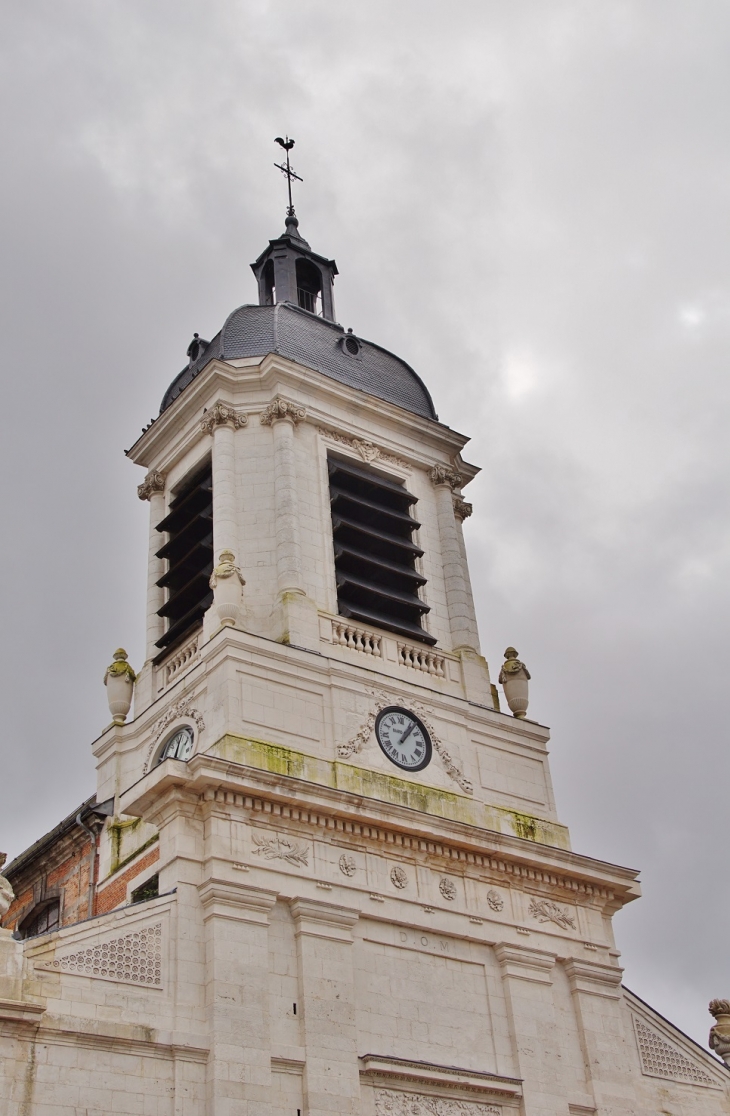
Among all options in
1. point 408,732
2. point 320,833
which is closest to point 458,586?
point 408,732

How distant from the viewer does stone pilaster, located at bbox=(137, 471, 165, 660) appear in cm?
2820

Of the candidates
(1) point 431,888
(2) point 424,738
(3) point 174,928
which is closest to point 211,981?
(3) point 174,928

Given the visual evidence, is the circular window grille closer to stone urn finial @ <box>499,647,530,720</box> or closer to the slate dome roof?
stone urn finial @ <box>499,647,530,720</box>

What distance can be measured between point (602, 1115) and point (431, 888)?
174 inches

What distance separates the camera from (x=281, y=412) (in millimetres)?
28641

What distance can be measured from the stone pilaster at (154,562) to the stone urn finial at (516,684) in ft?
21.8

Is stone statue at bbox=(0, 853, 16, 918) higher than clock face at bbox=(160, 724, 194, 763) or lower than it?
lower

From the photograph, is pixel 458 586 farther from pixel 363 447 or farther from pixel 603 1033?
pixel 603 1033

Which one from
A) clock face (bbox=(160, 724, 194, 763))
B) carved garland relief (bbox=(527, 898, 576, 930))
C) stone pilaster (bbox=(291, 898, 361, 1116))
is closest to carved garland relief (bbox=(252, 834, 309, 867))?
stone pilaster (bbox=(291, 898, 361, 1116))

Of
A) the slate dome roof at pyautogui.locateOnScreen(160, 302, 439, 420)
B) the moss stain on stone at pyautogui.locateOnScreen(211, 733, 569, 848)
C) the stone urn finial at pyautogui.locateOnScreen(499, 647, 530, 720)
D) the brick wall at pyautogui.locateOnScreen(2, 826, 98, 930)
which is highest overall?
the slate dome roof at pyautogui.locateOnScreen(160, 302, 439, 420)

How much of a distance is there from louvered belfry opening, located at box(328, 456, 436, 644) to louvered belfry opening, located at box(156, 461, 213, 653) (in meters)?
2.43

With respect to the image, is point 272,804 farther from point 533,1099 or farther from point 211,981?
point 533,1099

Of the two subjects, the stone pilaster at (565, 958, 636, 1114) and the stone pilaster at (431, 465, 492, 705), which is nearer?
the stone pilaster at (565, 958, 636, 1114)

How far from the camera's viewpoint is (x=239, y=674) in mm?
24156
